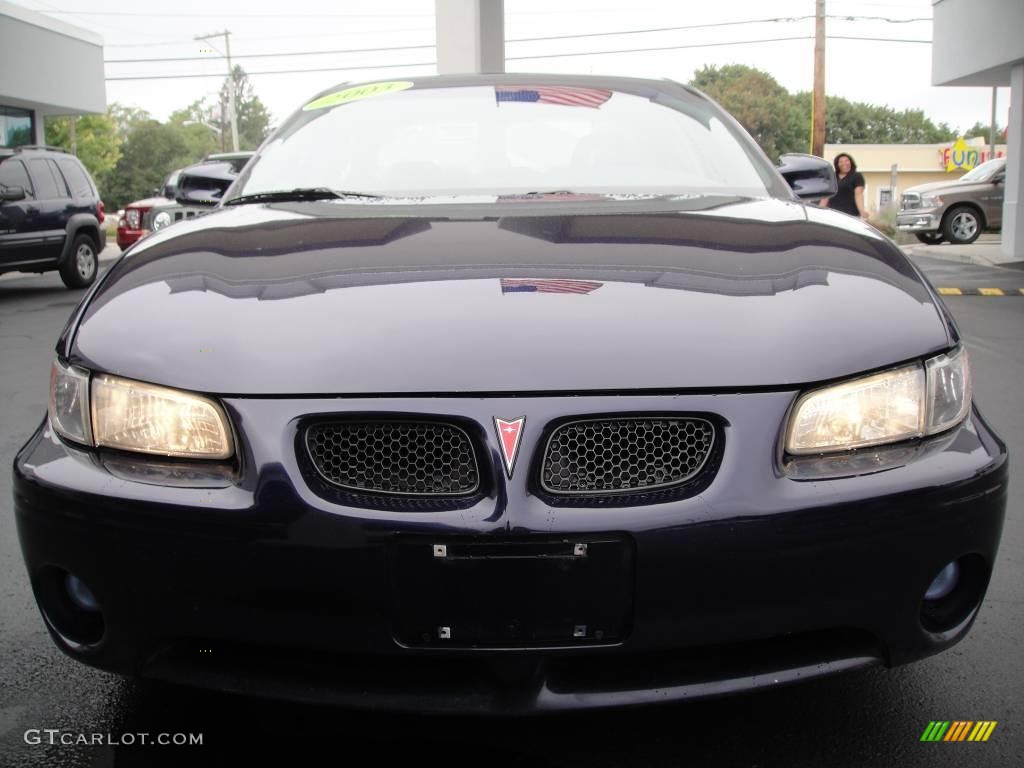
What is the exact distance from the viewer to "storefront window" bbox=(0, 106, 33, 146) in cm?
2394

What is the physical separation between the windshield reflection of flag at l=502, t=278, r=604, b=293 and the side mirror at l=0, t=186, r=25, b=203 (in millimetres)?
11652

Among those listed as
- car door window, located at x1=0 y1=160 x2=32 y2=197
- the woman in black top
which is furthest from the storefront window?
the woman in black top

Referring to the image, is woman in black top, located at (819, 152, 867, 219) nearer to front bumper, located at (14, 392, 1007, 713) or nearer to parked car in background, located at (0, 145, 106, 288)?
parked car in background, located at (0, 145, 106, 288)

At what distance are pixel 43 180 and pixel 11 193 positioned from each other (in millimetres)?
907

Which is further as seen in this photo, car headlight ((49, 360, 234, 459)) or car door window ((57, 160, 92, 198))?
car door window ((57, 160, 92, 198))

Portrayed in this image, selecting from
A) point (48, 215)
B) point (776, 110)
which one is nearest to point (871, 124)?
point (776, 110)

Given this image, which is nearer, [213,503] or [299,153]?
[213,503]

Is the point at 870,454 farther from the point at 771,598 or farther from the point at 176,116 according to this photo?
the point at 176,116

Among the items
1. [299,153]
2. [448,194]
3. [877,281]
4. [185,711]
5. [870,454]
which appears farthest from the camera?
[299,153]

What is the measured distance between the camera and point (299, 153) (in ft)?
10.1

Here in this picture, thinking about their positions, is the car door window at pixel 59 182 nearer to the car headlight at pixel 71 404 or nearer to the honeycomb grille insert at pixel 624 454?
the car headlight at pixel 71 404

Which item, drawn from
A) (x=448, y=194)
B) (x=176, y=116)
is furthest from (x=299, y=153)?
(x=176, y=116)

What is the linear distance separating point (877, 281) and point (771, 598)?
0.68m

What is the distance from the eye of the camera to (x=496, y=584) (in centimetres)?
159
